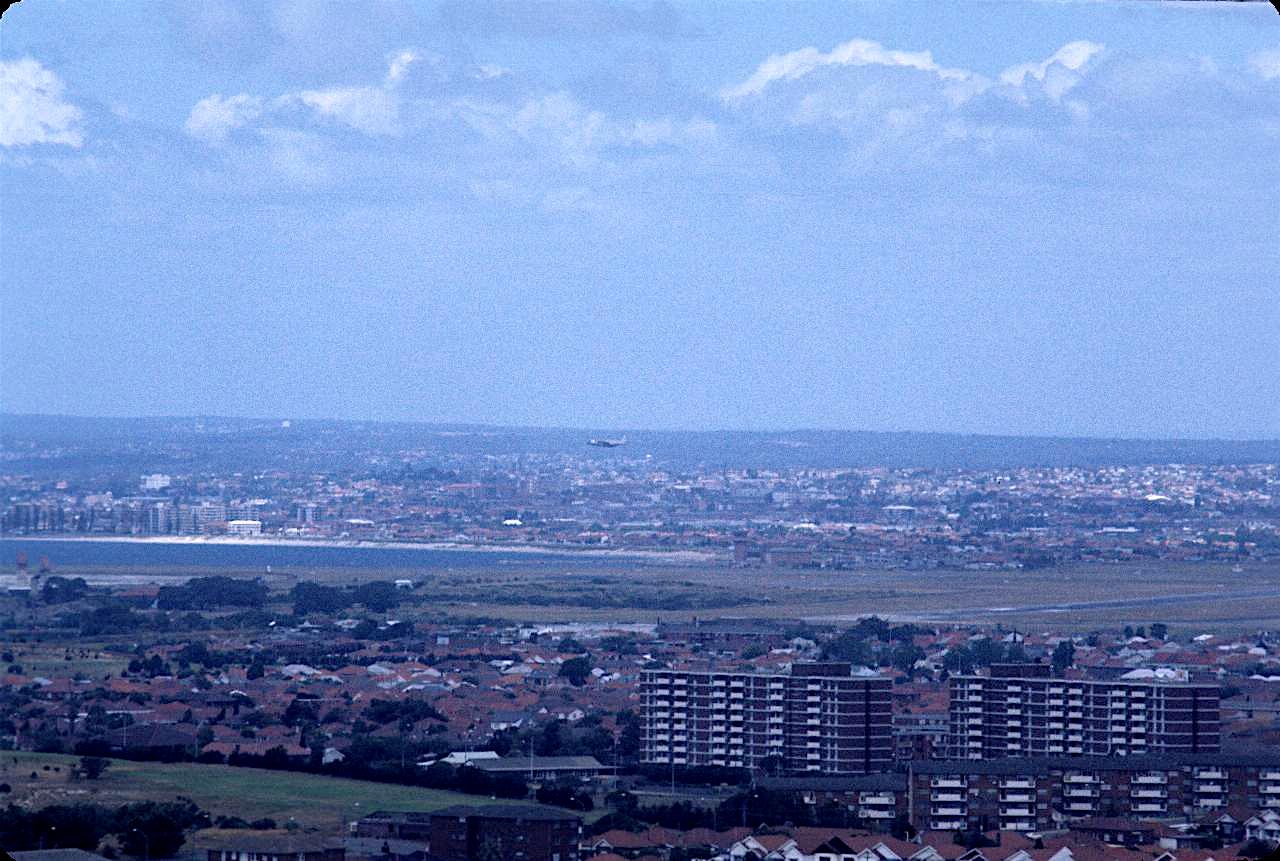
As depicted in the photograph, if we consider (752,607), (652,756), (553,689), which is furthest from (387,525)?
(652,756)

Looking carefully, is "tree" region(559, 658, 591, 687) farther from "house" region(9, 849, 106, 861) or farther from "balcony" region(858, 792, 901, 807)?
"house" region(9, 849, 106, 861)

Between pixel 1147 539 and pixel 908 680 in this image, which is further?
pixel 1147 539

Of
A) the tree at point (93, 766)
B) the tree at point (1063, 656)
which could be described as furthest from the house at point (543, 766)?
the tree at point (1063, 656)

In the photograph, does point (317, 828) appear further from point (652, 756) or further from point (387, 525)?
point (387, 525)

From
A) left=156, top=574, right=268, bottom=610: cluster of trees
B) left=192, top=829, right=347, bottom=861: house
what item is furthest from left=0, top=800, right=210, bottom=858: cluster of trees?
left=156, top=574, right=268, bottom=610: cluster of trees

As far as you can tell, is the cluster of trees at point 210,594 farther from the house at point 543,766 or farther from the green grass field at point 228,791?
the green grass field at point 228,791
